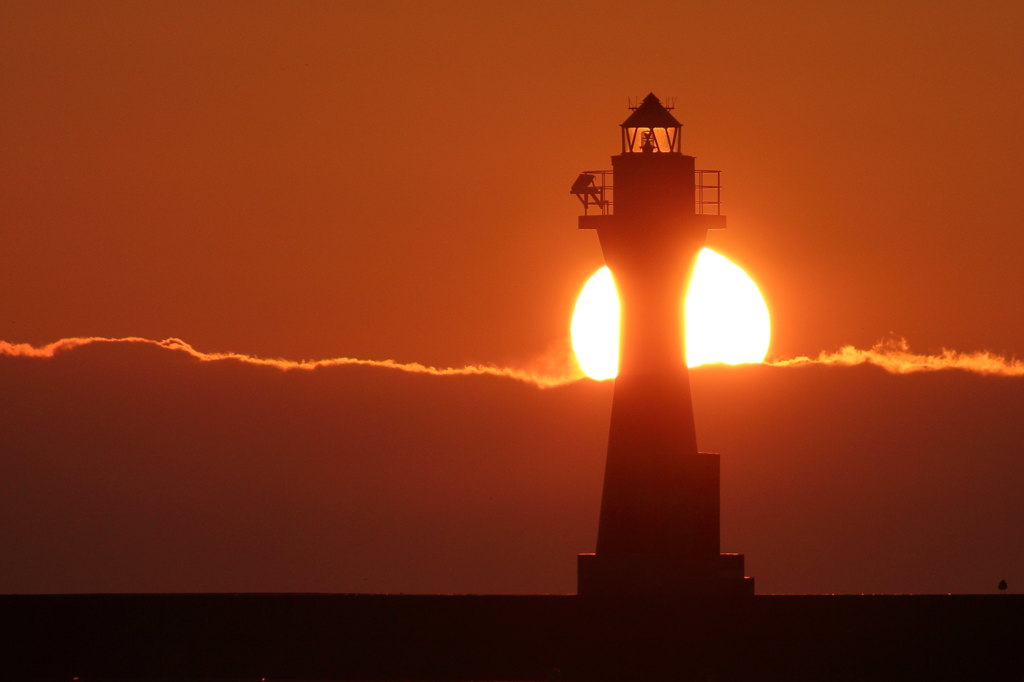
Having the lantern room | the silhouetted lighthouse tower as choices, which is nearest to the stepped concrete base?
the silhouetted lighthouse tower

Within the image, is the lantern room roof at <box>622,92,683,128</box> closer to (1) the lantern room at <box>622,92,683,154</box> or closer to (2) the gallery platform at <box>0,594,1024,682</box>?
(1) the lantern room at <box>622,92,683,154</box>

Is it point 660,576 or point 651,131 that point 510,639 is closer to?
point 660,576

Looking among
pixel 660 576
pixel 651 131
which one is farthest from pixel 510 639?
pixel 651 131

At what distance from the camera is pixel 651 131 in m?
74.6

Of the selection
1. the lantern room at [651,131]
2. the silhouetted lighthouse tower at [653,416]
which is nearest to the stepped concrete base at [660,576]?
the silhouetted lighthouse tower at [653,416]

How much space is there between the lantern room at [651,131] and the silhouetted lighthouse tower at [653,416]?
41.5 inches

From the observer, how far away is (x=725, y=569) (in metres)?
72.5

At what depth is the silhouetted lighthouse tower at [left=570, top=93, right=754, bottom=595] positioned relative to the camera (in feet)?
237

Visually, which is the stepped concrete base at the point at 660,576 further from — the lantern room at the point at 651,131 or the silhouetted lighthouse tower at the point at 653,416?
the lantern room at the point at 651,131

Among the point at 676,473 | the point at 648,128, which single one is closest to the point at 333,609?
the point at 676,473

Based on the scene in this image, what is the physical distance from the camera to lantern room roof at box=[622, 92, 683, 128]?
74625mm

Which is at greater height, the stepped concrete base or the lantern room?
the lantern room

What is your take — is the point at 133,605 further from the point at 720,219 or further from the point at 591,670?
the point at 720,219

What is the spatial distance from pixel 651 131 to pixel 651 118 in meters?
0.33
